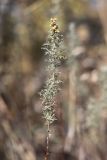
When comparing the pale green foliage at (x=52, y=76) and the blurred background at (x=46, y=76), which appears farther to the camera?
the blurred background at (x=46, y=76)

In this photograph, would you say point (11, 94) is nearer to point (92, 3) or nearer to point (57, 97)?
point (92, 3)

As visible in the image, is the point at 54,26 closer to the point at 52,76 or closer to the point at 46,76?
A: the point at 52,76

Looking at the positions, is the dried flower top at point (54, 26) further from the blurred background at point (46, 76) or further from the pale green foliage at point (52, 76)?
the blurred background at point (46, 76)

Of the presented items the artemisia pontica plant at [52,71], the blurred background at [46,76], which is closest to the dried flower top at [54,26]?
the artemisia pontica plant at [52,71]

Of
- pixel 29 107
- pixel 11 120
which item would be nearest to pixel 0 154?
pixel 11 120

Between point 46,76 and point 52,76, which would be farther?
point 46,76

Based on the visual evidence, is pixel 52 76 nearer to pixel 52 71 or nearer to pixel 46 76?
pixel 52 71

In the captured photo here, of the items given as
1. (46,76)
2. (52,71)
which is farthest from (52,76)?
(46,76)

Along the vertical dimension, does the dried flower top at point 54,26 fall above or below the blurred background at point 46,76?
below

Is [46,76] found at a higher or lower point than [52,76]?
higher
